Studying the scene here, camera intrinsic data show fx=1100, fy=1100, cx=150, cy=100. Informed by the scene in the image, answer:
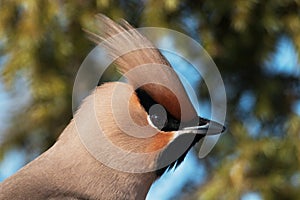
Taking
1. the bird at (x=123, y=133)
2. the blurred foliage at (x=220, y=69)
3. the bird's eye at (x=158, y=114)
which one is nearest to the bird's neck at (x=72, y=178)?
the bird at (x=123, y=133)

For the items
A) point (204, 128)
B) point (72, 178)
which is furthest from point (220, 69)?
point (72, 178)

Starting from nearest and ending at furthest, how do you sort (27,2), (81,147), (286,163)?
1. (81,147)
2. (27,2)
3. (286,163)

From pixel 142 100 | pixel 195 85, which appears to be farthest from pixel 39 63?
pixel 142 100

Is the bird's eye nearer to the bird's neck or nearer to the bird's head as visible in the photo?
the bird's head

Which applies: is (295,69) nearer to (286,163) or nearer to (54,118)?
(286,163)

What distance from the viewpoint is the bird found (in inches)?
136

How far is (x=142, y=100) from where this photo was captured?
3506mm

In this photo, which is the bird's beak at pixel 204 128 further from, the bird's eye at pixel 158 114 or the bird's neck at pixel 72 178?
the bird's neck at pixel 72 178

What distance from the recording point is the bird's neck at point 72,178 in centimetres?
340

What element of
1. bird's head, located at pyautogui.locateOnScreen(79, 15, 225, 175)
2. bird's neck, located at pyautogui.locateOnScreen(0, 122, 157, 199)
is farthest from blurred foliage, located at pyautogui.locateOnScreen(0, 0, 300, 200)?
bird's neck, located at pyautogui.locateOnScreen(0, 122, 157, 199)

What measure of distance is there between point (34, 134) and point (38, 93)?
0.43m

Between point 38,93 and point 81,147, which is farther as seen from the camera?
point 38,93

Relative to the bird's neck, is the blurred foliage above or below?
below

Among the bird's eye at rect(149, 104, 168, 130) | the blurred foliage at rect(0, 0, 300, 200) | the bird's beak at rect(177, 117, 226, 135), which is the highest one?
the bird's eye at rect(149, 104, 168, 130)
